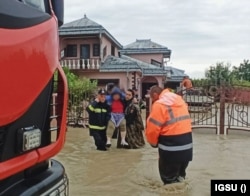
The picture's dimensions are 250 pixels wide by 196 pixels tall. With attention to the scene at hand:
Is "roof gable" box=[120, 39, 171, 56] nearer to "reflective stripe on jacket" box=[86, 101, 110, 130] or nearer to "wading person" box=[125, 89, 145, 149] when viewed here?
"wading person" box=[125, 89, 145, 149]

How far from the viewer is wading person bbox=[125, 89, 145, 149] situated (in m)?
9.48

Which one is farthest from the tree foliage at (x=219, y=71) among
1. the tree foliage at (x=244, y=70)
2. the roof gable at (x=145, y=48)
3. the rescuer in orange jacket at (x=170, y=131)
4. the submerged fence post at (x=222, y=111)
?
the rescuer in orange jacket at (x=170, y=131)

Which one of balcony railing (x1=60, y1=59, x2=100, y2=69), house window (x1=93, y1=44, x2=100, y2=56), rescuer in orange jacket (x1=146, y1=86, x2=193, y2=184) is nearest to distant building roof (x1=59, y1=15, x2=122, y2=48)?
house window (x1=93, y1=44, x2=100, y2=56)

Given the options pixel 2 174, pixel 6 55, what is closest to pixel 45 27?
pixel 6 55

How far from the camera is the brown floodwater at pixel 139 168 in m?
5.76

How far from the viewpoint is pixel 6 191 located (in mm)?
2107

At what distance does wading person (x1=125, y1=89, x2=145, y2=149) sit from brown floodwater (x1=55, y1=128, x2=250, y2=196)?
29 centimetres

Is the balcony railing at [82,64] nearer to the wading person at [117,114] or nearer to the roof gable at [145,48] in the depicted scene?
the roof gable at [145,48]

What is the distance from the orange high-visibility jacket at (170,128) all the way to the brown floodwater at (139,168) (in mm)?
627

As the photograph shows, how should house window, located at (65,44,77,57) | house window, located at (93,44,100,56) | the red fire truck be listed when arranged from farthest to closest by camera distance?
house window, located at (65,44,77,57)
house window, located at (93,44,100,56)
the red fire truck

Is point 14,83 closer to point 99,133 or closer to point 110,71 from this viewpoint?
point 99,133

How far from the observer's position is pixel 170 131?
5227mm

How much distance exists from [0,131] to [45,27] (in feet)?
2.24

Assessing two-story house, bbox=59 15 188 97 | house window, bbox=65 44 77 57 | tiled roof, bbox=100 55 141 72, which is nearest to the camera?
two-story house, bbox=59 15 188 97
